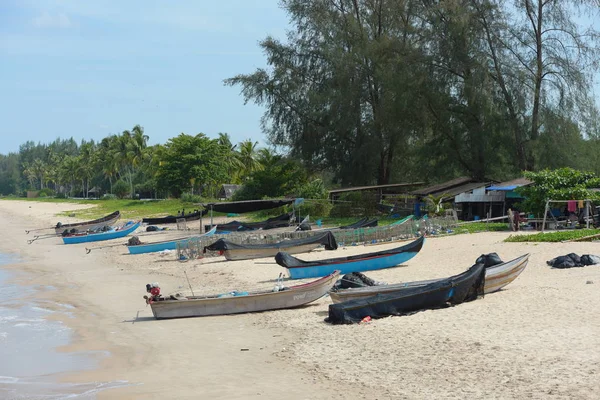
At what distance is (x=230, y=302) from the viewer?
603 inches

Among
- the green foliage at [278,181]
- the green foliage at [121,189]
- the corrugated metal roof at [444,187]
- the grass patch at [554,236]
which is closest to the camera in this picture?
the grass patch at [554,236]

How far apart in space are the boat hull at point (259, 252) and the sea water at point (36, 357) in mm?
7950

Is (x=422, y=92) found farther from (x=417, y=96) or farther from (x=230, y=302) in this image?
(x=230, y=302)

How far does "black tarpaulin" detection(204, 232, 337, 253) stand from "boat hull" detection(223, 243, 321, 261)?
120mm

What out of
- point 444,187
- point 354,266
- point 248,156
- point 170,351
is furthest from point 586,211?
point 248,156

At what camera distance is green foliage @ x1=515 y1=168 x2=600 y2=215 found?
1170 inches

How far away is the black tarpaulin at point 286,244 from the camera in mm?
25656

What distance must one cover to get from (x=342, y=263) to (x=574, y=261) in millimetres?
6424

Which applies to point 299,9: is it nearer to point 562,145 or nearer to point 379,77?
point 379,77

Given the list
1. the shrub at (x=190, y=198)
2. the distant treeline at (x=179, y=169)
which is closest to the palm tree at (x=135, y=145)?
the distant treeline at (x=179, y=169)

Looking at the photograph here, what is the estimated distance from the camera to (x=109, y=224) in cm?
4600

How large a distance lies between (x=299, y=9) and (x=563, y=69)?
18186mm

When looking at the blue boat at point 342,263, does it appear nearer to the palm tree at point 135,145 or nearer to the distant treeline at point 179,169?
the distant treeline at point 179,169

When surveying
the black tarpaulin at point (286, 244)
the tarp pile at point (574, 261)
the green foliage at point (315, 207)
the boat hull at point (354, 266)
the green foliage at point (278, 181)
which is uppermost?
the green foliage at point (278, 181)
